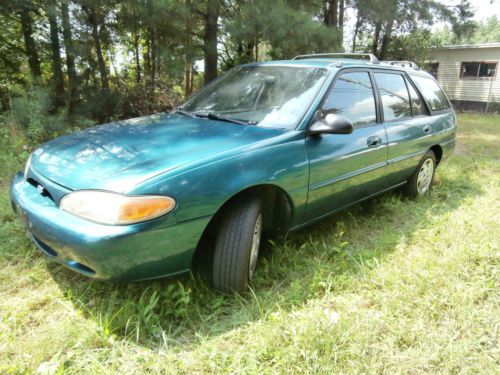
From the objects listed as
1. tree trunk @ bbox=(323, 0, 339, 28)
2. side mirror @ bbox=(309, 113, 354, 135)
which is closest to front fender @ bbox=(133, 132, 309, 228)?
side mirror @ bbox=(309, 113, 354, 135)

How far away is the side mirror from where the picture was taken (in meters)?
2.34

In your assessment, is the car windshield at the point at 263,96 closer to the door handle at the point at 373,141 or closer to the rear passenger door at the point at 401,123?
the door handle at the point at 373,141

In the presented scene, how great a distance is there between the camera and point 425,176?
13.5ft

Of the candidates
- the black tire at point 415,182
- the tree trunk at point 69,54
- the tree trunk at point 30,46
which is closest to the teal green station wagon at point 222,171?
the black tire at point 415,182

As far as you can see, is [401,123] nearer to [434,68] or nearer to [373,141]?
[373,141]

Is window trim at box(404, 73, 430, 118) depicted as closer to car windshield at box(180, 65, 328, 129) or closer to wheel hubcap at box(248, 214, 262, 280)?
car windshield at box(180, 65, 328, 129)

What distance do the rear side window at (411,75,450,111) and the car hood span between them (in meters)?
2.37

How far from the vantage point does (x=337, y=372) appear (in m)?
1.71

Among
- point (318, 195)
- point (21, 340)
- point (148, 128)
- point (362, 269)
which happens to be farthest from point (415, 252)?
point (21, 340)

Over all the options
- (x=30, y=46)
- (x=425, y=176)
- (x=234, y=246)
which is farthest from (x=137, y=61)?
(x=234, y=246)

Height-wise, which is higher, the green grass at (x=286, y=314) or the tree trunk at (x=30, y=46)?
the tree trunk at (x=30, y=46)

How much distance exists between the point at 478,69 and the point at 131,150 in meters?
20.0

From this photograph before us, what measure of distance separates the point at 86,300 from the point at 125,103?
5.70m

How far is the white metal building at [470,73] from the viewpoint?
16719 mm
